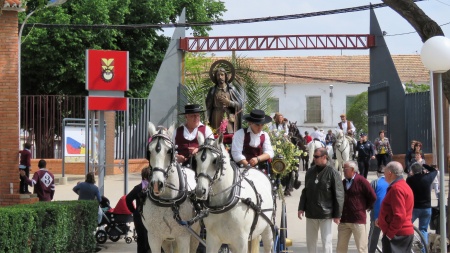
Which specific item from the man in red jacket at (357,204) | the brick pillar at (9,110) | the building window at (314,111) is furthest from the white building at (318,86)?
the man in red jacket at (357,204)

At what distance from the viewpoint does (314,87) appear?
69375 millimetres

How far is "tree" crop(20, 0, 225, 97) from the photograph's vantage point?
1666 inches

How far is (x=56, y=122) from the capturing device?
38.6 m

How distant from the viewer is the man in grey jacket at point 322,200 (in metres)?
14.5

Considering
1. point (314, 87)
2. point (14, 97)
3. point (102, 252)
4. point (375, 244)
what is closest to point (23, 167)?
point (14, 97)

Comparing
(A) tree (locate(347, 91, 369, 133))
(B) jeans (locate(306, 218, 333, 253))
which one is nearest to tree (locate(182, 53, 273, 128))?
(B) jeans (locate(306, 218, 333, 253))

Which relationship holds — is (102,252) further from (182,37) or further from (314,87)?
(314,87)

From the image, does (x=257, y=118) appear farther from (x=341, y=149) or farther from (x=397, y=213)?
(x=341, y=149)

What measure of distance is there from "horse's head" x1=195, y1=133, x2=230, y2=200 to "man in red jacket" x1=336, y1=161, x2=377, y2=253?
11.3 ft

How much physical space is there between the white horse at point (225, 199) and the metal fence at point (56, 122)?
24714 mm

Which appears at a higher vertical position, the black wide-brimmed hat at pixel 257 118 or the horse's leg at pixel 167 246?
the black wide-brimmed hat at pixel 257 118

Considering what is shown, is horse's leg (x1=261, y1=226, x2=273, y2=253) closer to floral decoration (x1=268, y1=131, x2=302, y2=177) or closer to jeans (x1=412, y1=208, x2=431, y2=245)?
floral decoration (x1=268, y1=131, x2=302, y2=177)

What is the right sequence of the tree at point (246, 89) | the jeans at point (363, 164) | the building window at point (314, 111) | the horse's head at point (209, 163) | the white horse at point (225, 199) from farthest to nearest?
the building window at point (314, 111)
the jeans at point (363, 164)
the tree at point (246, 89)
the white horse at point (225, 199)
the horse's head at point (209, 163)

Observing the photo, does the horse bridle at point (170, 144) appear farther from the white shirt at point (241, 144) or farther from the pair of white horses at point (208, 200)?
the white shirt at point (241, 144)
